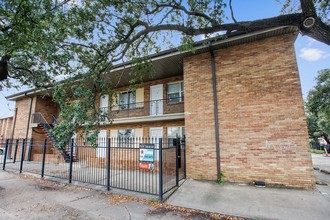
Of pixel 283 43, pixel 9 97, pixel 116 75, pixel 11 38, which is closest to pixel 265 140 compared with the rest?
pixel 283 43

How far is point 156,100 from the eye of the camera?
1159 cm

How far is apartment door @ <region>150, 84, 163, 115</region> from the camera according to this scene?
38.8 feet

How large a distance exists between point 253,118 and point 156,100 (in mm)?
6161

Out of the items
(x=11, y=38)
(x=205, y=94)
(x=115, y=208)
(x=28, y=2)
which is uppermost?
(x=28, y=2)

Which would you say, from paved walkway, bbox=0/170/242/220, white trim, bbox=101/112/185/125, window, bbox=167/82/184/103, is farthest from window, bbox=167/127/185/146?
paved walkway, bbox=0/170/242/220

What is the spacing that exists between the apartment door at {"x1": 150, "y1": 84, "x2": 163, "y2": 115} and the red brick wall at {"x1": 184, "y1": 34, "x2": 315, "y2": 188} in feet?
12.0

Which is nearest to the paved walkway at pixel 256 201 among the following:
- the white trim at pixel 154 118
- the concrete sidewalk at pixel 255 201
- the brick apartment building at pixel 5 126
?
the concrete sidewalk at pixel 255 201

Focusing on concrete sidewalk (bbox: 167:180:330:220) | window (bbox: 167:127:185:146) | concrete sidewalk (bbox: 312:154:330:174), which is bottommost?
concrete sidewalk (bbox: 312:154:330:174)

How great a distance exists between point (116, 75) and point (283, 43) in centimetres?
906

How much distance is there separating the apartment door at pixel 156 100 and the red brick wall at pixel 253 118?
3.66 metres

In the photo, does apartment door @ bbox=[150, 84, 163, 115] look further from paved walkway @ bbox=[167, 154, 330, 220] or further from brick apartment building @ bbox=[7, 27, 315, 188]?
paved walkway @ bbox=[167, 154, 330, 220]

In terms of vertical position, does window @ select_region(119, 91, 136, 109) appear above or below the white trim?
above

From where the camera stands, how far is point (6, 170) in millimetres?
10531

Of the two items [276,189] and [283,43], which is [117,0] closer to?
[283,43]
